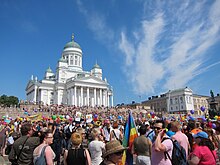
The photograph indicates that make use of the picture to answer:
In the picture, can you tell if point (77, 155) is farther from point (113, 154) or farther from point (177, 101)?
point (177, 101)

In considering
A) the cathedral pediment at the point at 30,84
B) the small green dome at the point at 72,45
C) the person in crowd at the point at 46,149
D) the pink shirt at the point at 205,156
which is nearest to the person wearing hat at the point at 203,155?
the pink shirt at the point at 205,156

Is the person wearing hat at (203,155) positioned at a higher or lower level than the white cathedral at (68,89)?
lower

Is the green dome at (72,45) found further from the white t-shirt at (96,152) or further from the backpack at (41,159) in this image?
the backpack at (41,159)

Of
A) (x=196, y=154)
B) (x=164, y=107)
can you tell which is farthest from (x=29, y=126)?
(x=164, y=107)

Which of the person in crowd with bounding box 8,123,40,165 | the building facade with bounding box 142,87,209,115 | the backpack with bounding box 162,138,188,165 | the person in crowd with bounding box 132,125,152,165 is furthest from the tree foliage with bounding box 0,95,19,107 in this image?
the backpack with bounding box 162,138,188,165

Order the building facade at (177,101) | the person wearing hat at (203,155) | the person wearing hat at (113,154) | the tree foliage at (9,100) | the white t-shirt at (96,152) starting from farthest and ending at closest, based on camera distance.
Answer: the building facade at (177,101)
the tree foliage at (9,100)
the white t-shirt at (96,152)
the person wearing hat at (203,155)
the person wearing hat at (113,154)

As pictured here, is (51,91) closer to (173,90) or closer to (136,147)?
(173,90)

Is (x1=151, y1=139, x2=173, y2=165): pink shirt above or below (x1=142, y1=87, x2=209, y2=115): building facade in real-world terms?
below

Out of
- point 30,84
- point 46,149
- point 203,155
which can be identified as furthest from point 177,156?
point 30,84

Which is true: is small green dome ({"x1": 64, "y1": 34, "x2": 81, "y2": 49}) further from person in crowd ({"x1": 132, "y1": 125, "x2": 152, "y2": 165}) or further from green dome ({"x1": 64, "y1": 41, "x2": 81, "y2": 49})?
person in crowd ({"x1": 132, "y1": 125, "x2": 152, "y2": 165})

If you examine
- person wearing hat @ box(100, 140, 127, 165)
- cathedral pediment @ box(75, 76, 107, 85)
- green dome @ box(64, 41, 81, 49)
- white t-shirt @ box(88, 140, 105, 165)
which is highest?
green dome @ box(64, 41, 81, 49)

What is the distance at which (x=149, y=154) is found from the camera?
4.13 meters

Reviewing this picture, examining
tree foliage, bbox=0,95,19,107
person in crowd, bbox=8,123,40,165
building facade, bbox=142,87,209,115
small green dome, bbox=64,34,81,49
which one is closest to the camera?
person in crowd, bbox=8,123,40,165

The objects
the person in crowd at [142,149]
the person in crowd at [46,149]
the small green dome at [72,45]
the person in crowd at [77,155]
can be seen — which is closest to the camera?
the person in crowd at [77,155]
